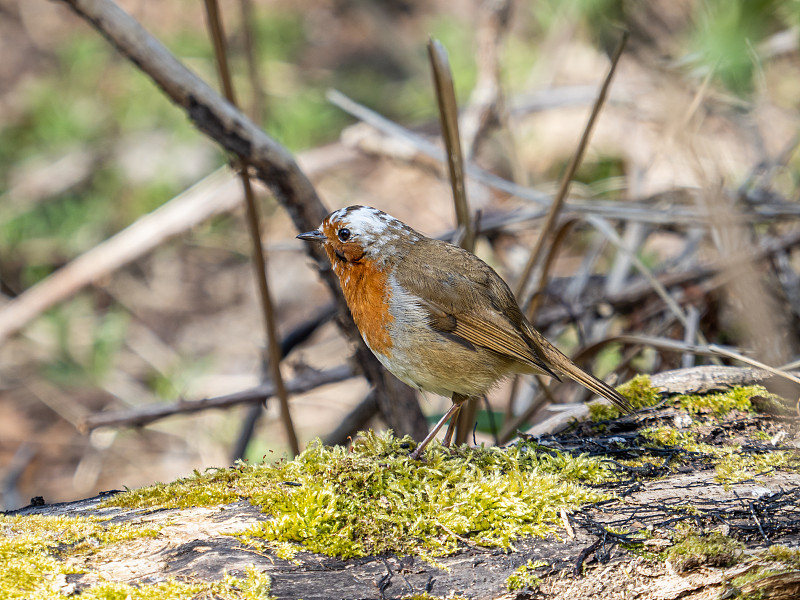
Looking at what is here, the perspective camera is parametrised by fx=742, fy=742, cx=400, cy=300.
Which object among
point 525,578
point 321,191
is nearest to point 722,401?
point 525,578

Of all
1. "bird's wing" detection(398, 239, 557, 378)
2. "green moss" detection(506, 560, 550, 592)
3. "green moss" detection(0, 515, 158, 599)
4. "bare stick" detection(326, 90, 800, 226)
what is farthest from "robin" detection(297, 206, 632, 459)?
"bare stick" detection(326, 90, 800, 226)

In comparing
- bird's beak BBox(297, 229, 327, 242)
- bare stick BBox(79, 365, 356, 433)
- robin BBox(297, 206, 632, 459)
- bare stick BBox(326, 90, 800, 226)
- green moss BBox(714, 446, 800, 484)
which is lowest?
green moss BBox(714, 446, 800, 484)

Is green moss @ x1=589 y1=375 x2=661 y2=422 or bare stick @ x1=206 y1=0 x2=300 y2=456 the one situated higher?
bare stick @ x1=206 y1=0 x2=300 y2=456

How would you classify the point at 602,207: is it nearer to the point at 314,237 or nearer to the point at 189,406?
the point at 314,237

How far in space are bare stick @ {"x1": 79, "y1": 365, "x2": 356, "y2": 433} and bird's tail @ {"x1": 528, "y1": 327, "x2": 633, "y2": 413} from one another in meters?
1.19

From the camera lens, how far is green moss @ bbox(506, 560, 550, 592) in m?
1.82

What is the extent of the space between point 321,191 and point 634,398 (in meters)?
5.39

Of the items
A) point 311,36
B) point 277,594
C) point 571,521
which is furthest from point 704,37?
point 311,36

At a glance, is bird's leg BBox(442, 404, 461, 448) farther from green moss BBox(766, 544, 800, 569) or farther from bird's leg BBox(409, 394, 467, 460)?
green moss BBox(766, 544, 800, 569)

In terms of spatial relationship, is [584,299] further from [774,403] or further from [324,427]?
[324,427]

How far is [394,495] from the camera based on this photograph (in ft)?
6.91

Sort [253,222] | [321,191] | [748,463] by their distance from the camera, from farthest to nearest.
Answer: [321,191] < [253,222] < [748,463]

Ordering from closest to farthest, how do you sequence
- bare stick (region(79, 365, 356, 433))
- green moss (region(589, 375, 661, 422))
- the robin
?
the robin < green moss (region(589, 375, 661, 422)) < bare stick (region(79, 365, 356, 433))

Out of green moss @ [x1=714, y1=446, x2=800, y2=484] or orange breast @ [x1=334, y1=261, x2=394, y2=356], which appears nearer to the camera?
green moss @ [x1=714, y1=446, x2=800, y2=484]
